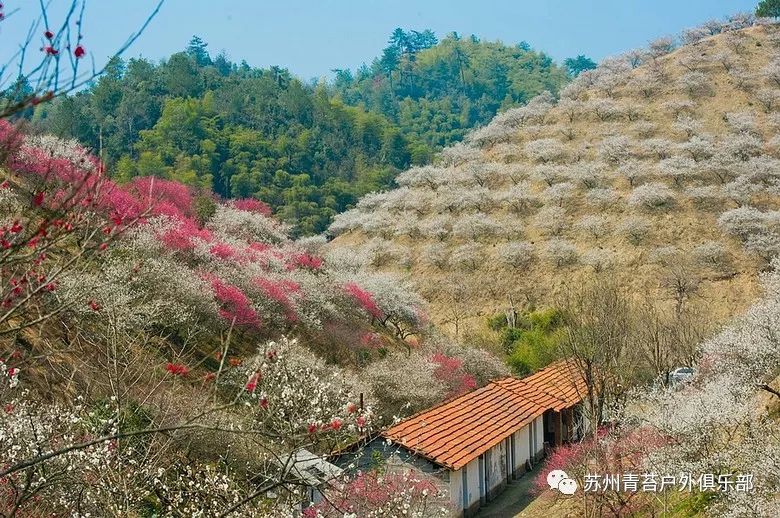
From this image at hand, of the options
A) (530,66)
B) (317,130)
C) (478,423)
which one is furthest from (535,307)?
(530,66)

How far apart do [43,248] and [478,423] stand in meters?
19.1

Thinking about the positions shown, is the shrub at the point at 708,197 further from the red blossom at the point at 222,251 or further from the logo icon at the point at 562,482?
the logo icon at the point at 562,482

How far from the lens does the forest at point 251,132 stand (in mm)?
70000

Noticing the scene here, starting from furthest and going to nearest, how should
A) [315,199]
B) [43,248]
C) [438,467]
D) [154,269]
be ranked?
[315,199], [154,269], [438,467], [43,248]

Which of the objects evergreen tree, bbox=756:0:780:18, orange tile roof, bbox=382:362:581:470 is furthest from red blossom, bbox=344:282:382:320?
evergreen tree, bbox=756:0:780:18

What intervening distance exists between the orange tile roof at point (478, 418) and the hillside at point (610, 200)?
11.8 m

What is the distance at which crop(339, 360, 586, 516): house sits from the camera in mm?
18094

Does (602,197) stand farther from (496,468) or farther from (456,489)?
(456,489)

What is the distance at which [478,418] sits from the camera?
2230 cm

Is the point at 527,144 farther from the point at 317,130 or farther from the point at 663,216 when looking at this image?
the point at 317,130

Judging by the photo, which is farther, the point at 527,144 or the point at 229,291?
the point at 527,144

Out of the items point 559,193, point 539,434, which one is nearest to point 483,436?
point 539,434

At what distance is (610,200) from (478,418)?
1439 inches

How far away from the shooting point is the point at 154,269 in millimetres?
19797
